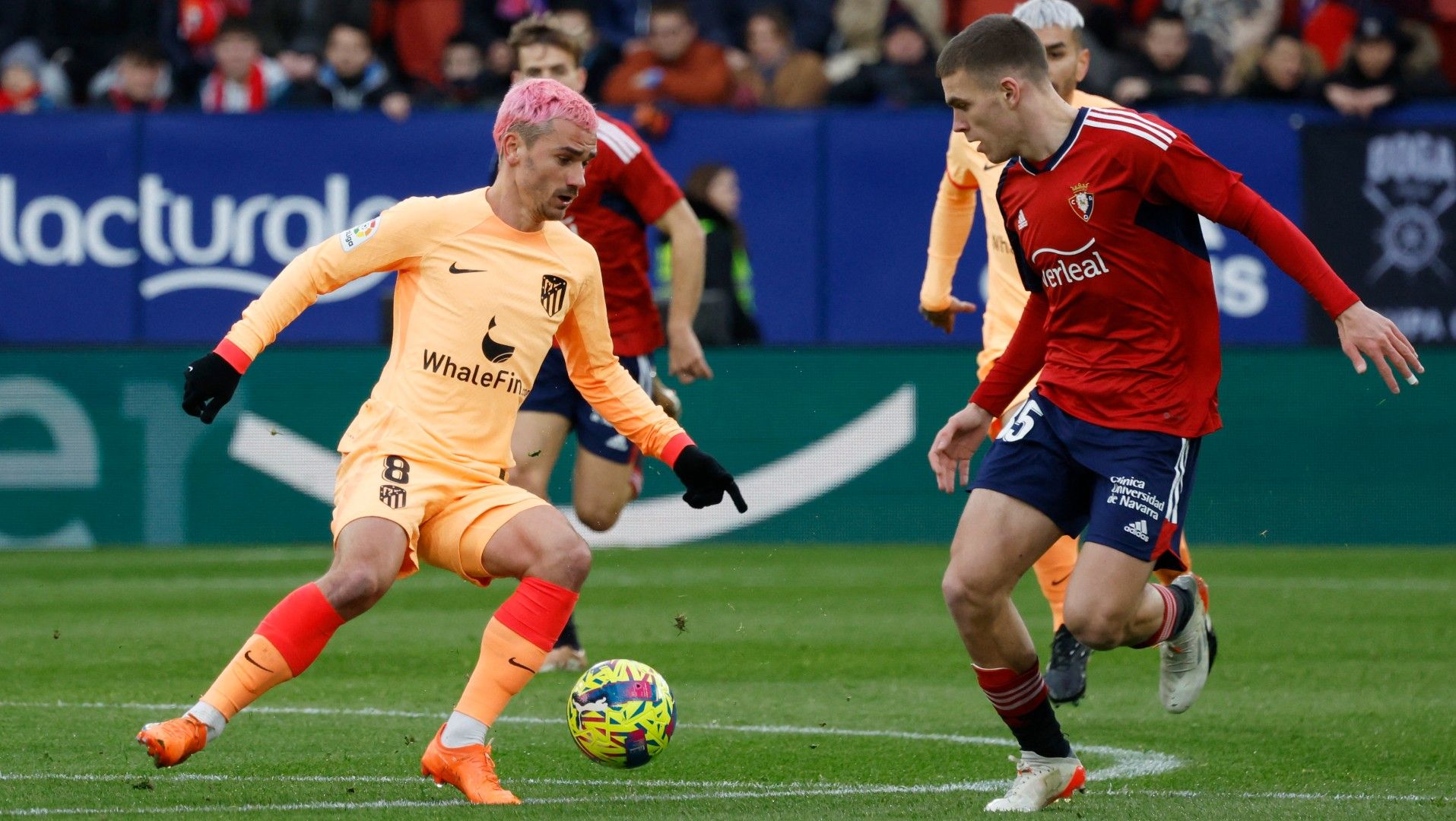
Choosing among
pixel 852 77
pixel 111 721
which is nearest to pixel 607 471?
pixel 111 721

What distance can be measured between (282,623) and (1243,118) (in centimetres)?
1069

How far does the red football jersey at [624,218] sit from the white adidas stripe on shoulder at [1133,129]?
276 centimetres

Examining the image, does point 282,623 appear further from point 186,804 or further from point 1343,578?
point 1343,578

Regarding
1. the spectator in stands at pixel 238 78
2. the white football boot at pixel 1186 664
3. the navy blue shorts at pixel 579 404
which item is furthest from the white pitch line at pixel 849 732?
the spectator in stands at pixel 238 78

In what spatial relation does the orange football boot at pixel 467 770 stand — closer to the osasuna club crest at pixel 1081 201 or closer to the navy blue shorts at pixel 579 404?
the osasuna club crest at pixel 1081 201

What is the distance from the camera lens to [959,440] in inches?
233

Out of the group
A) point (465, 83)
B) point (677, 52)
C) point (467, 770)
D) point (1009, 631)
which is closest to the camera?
point (467, 770)

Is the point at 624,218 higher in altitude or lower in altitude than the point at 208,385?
lower

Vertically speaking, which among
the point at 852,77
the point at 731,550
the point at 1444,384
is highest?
the point at 852,77

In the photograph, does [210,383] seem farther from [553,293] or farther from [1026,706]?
[1026,706]

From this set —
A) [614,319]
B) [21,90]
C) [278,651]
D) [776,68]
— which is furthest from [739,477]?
[278,651]

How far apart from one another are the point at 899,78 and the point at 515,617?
10384 millimetres

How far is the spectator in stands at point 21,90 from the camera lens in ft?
50.9

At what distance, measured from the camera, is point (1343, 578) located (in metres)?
11.8
